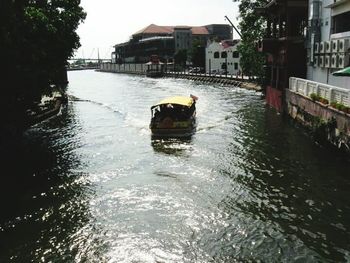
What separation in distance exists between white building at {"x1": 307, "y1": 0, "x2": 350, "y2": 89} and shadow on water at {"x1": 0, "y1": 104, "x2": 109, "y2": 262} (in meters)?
20.4

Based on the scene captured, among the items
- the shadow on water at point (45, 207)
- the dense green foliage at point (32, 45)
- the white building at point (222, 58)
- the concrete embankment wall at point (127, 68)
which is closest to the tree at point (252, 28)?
the dense green foliage at point (32, 45)

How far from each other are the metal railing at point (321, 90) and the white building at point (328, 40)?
226cm

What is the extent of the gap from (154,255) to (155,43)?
143 metres

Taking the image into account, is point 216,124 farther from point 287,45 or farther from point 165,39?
point 165,39

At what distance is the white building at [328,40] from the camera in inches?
1119

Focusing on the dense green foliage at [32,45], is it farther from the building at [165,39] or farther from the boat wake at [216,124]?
the building at [165,39]

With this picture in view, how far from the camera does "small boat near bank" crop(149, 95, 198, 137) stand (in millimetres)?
30031

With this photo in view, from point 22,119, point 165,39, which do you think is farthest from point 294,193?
point 165,39

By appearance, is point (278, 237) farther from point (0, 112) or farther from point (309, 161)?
point (0, 112)

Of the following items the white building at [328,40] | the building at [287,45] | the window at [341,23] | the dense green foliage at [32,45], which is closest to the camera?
the dense green foliage at [32,45]

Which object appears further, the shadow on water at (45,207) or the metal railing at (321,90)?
the metal railing at (321,90)

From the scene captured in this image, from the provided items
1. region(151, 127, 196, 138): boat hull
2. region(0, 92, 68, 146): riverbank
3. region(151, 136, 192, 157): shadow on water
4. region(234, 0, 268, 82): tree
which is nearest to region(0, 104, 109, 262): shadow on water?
region(0, 92, 68, 146): riverbank

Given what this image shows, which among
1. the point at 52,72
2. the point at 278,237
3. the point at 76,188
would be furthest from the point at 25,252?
the point at 52,72

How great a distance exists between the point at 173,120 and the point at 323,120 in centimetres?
1138
